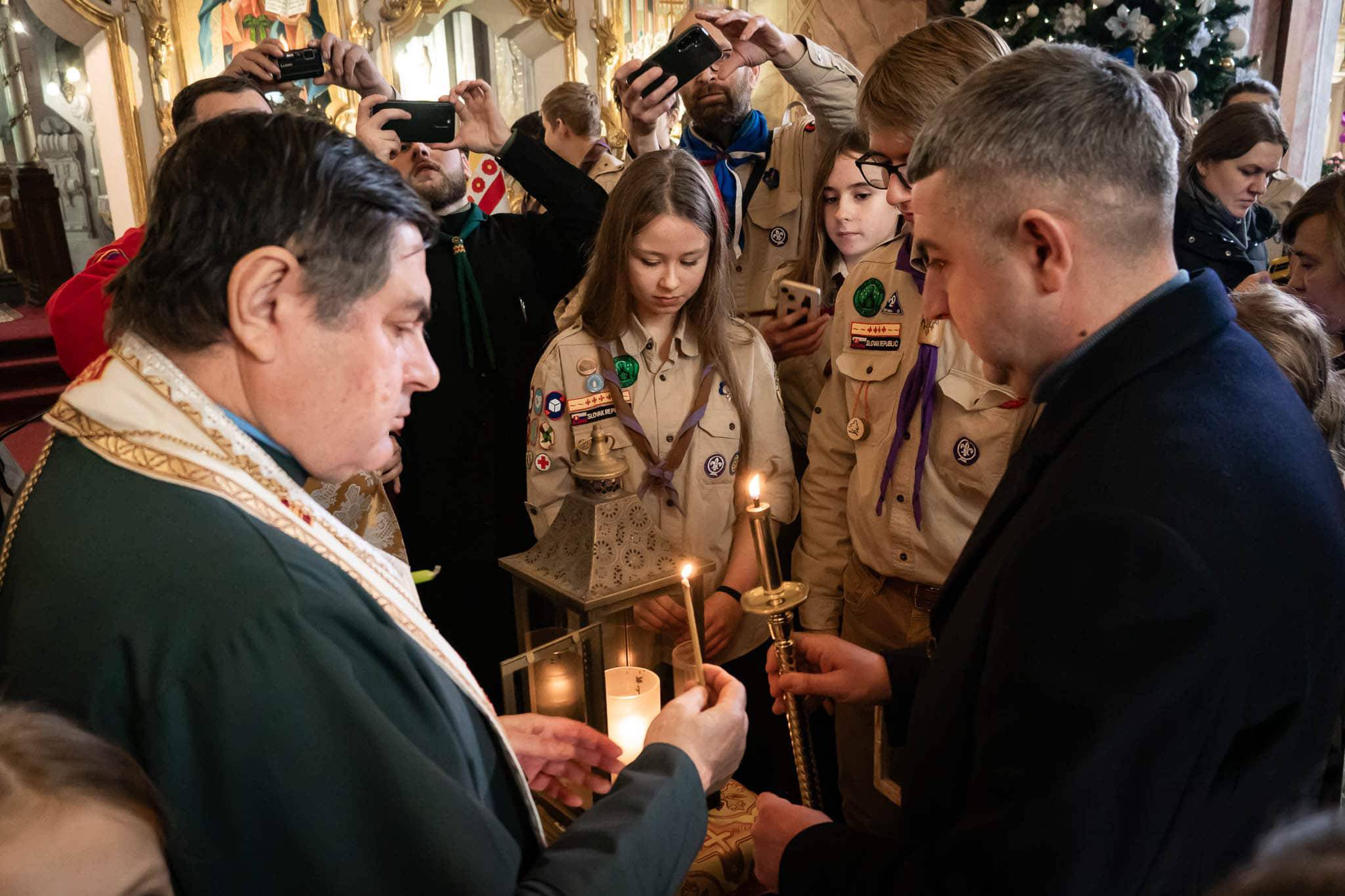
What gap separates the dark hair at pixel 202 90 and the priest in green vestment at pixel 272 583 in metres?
1.56

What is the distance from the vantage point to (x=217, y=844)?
31.8 inches

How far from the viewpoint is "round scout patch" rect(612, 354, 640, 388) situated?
93.4 inches

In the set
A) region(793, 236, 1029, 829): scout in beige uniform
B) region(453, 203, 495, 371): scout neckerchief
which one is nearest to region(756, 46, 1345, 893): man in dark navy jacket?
region(793, 236, 1029, 829): scout in beige uniform

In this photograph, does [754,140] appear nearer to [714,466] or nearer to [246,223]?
[714,466]

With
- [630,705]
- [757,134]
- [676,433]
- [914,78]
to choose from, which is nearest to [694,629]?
[630,705]

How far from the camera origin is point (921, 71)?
170 centimetres

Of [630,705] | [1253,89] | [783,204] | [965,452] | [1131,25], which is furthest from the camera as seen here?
[1131,25]

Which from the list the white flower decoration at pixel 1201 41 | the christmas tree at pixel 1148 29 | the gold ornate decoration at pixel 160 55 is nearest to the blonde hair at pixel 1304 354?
the christmas tree at pixel 1148 29

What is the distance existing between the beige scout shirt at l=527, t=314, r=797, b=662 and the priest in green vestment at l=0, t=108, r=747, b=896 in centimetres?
121

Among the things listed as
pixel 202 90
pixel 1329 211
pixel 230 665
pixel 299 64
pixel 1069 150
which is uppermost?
pixel 299 64

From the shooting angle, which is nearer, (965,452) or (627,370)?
(965,452)

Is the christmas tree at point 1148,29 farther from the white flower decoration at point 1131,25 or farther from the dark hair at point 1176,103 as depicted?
the dark hair at point 1176,103

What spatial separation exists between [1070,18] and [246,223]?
583 centimetres

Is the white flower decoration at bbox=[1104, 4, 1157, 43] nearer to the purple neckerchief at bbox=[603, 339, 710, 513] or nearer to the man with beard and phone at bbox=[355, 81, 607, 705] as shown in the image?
the man with beard and phone at bbox=[355, 81, 607, 705]
